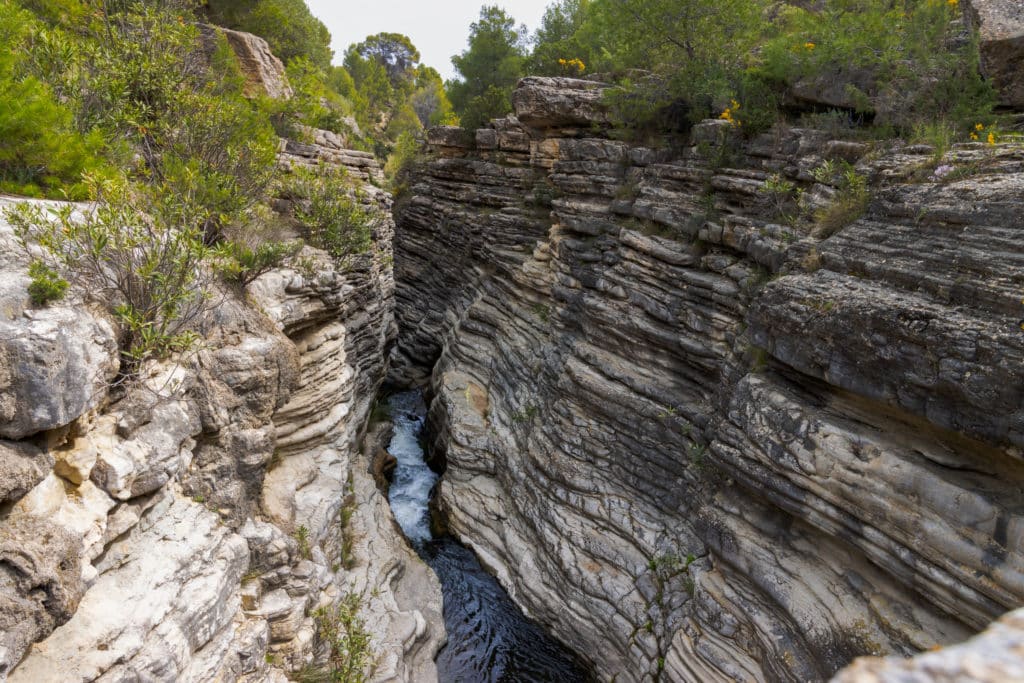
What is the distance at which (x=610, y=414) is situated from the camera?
1182 centimetres

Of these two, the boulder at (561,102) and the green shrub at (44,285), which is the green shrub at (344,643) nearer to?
the green shrub at (44,285)

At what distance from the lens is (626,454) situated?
11.5m

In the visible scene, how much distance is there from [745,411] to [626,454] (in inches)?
135

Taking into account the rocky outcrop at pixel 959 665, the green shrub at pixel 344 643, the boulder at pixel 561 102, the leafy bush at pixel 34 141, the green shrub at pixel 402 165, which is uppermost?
the boulder at pixel 561 102

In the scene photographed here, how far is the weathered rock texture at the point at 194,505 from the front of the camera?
464 centimetres

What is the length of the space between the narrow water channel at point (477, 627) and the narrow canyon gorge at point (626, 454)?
1.28 ft

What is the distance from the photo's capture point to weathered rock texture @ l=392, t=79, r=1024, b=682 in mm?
6133

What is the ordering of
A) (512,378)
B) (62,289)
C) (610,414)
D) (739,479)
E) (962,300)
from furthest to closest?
(512,378) → (610,414) → (739,479) → (962,300) → (62,289)

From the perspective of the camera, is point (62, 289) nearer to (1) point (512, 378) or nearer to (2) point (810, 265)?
(2) point (810, 265)

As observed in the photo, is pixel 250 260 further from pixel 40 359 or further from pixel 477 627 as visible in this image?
pixel 477 627

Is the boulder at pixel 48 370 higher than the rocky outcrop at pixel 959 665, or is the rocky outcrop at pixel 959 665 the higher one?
the rocky outcrop at pixel 959 665

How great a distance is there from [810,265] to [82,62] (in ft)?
39.6

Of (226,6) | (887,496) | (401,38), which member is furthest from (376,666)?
(401,38)

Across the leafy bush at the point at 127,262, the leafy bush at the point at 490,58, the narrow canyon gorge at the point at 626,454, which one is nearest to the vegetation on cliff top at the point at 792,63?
the narrow canyon gorge at the point at 626,454
